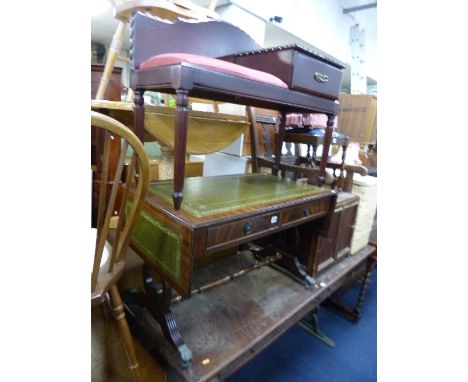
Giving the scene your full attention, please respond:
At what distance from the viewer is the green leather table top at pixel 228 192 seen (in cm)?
95

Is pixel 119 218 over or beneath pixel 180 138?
beneath

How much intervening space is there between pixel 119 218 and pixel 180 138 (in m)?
0.30

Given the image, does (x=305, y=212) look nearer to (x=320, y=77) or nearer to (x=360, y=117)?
(x=320, y=77)

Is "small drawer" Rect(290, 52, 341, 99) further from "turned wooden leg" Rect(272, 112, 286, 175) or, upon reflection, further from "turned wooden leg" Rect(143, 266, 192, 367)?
"turned wooden leg" Rect(143, 266, 192, 367)

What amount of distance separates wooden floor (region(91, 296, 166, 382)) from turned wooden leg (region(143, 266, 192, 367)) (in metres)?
0.19

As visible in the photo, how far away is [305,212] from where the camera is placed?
120 centimetres

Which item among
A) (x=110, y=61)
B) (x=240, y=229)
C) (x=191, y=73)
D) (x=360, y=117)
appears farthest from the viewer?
(x=360, y=117)

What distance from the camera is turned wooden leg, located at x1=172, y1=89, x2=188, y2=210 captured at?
0.82 meters

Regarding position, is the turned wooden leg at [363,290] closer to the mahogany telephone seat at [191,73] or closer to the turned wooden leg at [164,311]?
the mahogany telephone seat at [191,73]

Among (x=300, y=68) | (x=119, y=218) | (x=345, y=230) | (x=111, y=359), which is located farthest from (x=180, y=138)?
(x=345, y=230)

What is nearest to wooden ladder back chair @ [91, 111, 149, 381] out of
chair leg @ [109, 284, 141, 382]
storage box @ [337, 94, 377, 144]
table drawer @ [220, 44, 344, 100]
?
chair leg @ [109, 284, 141, 382]

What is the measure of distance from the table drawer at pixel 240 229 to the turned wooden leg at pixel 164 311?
0.31 meters
